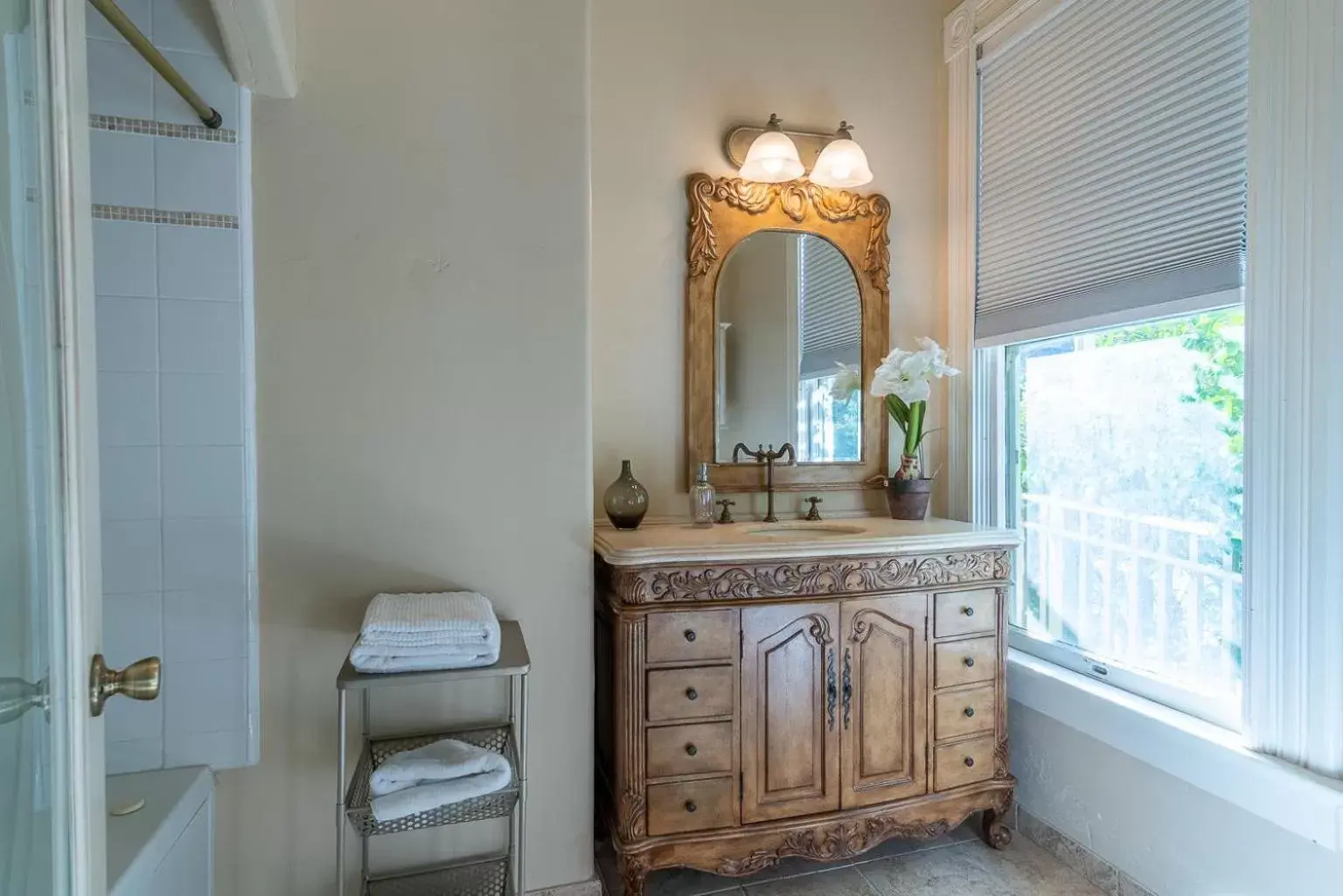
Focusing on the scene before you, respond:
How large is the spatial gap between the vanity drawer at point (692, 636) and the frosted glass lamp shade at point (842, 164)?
1452 millimetres

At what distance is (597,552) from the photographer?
1774mm

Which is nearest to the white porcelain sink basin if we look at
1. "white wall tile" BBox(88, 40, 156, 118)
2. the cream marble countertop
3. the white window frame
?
the cream marble countertop

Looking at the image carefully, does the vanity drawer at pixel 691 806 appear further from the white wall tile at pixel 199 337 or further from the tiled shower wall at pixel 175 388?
the white wall tile at pixel 199 337

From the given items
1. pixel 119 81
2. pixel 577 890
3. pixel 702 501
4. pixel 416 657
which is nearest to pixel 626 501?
pixel 702 501

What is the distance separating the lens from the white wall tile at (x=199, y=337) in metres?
1.38

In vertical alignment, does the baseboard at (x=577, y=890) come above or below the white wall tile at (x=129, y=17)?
below

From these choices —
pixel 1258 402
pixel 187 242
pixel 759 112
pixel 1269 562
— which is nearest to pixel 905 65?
pixel 759 112

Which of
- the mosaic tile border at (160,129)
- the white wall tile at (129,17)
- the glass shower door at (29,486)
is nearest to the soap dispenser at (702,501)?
the mosaic tile border at (160,129)

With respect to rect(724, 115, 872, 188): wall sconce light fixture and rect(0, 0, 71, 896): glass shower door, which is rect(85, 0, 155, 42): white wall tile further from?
rect(724, 115, 872, 188): wall sconce light fixture

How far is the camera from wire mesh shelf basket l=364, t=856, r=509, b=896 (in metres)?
1.52

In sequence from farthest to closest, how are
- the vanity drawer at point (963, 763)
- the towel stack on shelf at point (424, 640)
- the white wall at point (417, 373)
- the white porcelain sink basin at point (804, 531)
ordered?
the white porcelain sink basin at point (804, 531), the vanity drawer at point (963, 763), the white wall at point (417, 373), the towel stack on shelf at point (424, 640)

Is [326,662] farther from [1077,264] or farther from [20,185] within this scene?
[1077,264]

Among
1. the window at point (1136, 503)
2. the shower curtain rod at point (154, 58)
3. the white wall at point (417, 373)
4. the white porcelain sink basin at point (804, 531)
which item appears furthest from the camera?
the white porcelain sink basin at point (804, 531)

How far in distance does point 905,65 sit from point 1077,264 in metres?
1.03
